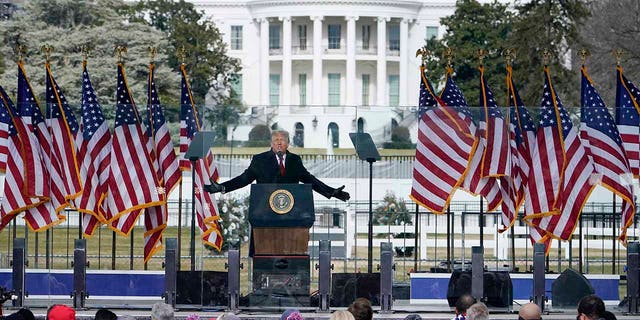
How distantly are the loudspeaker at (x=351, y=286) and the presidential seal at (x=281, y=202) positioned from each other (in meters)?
1.17

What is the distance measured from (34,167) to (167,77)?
44.2 metres

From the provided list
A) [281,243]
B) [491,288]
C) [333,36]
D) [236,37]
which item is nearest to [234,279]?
[281,243]

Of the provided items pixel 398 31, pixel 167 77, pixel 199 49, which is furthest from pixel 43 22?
pixel 398 31

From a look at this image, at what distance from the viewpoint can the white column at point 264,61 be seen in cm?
11544

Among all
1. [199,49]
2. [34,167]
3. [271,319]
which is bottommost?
[271,319]

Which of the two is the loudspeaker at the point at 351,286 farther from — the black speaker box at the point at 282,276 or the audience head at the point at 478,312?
the audience head at the point at 478,312

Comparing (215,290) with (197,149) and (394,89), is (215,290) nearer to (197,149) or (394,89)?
(197,149)

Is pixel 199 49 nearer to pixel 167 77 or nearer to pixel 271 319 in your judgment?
pixel 167 77

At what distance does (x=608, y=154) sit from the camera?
100ft

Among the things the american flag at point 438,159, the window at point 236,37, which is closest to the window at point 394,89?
the window at point 236,37

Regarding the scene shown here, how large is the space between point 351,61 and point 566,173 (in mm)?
85277

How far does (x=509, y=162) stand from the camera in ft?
99.7

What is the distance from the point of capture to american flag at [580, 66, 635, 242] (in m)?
30.4

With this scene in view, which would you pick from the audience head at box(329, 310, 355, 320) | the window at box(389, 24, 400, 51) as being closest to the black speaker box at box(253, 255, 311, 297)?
the audience head at box(329, 310, 355, 320)
